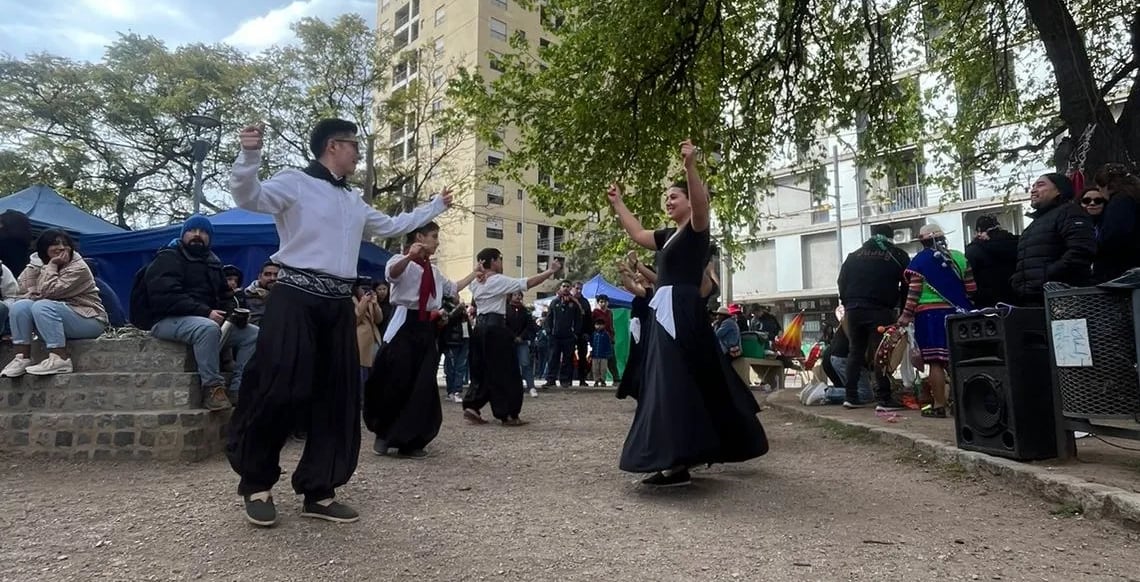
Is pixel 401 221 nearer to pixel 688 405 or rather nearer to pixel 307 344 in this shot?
pixel 307 344

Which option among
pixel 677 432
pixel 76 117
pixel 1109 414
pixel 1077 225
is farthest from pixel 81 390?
pixel 76 117

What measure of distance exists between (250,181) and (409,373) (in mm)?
2681

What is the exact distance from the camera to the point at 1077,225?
15.1 feet

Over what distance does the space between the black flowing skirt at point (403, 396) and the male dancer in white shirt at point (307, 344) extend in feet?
6.08

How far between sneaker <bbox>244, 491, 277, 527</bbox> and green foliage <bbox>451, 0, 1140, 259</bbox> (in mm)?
7507

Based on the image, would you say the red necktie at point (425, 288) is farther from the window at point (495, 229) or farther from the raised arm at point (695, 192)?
the window at point (495, 229)

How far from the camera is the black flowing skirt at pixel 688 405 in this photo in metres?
3.88

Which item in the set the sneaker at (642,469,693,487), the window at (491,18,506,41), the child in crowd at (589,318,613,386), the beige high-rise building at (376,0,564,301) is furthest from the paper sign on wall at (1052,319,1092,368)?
the window at (491,18,506,41)

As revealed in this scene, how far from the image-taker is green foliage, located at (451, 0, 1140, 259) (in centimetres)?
955

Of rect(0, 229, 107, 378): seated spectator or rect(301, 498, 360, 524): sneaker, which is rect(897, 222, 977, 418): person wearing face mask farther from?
rect(0, 229, 107, 378): seated spectator

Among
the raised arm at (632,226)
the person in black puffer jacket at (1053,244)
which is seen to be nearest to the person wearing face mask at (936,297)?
the person in black puffer jacket at (1053,244)

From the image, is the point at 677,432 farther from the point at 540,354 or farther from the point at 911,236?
the point at 911,236

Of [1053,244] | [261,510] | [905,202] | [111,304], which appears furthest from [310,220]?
[905,202]

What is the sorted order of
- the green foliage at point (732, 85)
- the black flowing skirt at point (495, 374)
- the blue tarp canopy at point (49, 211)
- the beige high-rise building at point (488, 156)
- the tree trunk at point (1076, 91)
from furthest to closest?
the beige high-rise building at point (488, 156) → the blue tarp canopy at point (49, 211) → the green foliage at point (732, 85) → the black flowing skirt at point (495, 374) → the tree trunk at point (1076, 91)
